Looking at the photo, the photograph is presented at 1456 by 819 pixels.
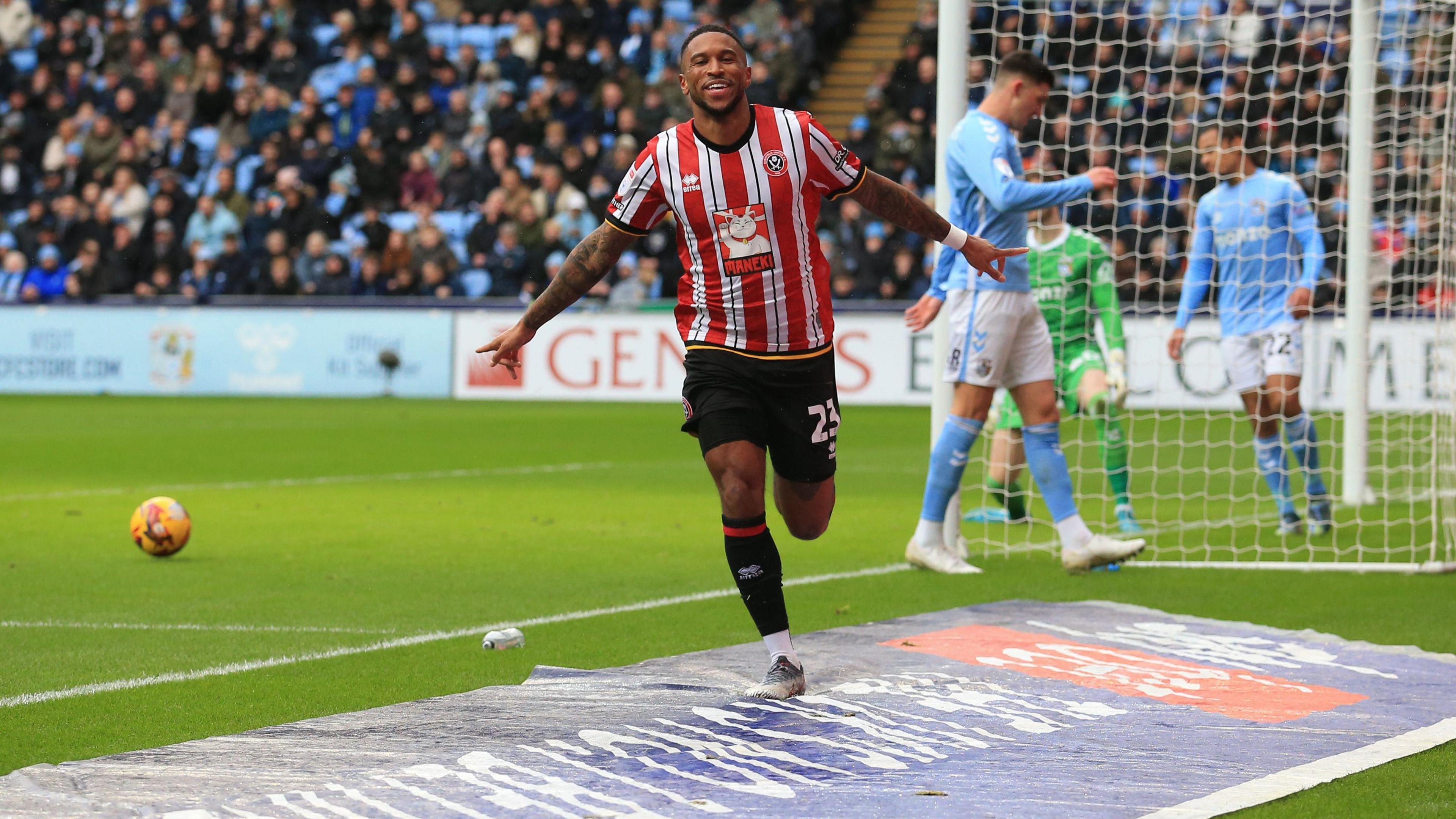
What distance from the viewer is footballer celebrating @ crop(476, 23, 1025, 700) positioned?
4.79 meters

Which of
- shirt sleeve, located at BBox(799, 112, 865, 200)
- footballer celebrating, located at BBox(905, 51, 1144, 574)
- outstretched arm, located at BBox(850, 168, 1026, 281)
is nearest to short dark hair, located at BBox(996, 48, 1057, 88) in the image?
footballer celebrating, located at BBox(905, 51, 1144, 574)

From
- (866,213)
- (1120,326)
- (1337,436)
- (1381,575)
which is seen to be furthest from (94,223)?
(1381,575)

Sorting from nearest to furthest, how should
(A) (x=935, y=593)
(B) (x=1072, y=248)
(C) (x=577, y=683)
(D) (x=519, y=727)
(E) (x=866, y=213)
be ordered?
(D) (x=519, y=727), (C) (x=577, y=683), (A) (x=935, y=593), (B) (x=1072, y=248), (E) (x=866, y=213)

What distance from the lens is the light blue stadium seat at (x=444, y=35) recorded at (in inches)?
1027

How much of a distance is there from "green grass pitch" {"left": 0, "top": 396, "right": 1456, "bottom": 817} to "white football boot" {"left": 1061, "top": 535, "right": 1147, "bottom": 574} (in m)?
0.10

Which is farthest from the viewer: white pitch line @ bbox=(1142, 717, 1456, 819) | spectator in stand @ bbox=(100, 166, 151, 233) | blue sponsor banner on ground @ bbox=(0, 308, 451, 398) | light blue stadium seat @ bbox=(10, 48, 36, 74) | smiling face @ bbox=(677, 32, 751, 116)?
light blue stadium seat @ bbox=(10, 48, 36, 74)

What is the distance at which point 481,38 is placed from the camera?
25844 mm

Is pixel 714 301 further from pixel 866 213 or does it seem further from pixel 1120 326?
pixel 866 213

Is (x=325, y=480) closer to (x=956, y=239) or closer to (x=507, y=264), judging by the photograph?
(x=956, y=239)

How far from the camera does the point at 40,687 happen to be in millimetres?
4836

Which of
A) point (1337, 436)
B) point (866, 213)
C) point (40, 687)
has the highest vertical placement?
point (866, 213)

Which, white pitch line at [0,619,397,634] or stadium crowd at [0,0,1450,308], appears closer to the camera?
white pitch line at [0,619,397,634]

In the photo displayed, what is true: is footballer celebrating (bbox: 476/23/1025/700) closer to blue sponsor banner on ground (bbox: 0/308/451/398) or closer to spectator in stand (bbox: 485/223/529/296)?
blue sponsor banner on ground (bbox: 0/308/451/398)

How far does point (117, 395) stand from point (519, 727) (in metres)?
17.8
